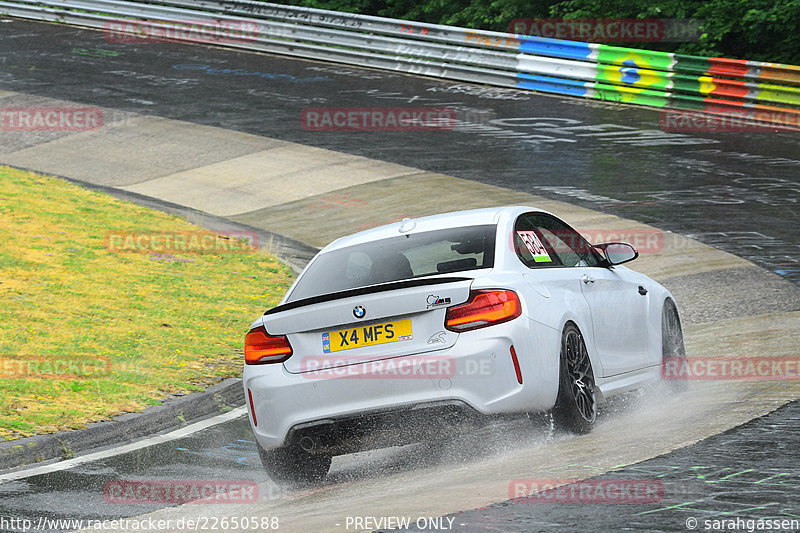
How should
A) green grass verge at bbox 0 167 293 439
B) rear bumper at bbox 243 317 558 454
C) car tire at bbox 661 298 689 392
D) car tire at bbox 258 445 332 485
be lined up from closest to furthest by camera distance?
1. rear bumper at bbox 243 317 558 454
2. car tire at bbox 258 445 332 485
3. car tire at bbox 661 298 689 392
4. green grass verge at bbox 0 167 293 439

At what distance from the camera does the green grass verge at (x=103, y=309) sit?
961 centimetres

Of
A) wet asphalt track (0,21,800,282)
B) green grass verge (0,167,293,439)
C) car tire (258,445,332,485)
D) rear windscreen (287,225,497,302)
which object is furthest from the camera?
wet asphalt track (0,21,800,282)

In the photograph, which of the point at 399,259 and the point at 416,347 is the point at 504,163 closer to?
the point at 399,259

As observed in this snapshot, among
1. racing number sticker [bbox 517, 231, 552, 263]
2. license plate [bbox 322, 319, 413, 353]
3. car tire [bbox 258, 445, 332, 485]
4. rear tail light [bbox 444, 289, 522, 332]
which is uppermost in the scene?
racing number sticker [bbox 517, 231, 552, 263]

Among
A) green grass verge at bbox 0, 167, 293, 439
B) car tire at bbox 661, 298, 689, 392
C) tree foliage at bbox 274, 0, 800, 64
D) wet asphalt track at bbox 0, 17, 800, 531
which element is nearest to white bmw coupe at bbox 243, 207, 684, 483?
wet asphalt track at bbox 0, 17, 800, 531

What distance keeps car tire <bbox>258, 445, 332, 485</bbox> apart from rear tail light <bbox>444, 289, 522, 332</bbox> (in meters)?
1.18

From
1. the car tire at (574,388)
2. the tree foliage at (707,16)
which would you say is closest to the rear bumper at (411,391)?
the car tire at (574,388)

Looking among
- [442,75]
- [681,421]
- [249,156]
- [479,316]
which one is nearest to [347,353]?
[479,316]

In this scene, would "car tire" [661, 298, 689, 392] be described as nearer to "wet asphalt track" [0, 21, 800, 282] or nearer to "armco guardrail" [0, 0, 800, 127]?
"wet asphalt track" [0, 21, 800, 282]

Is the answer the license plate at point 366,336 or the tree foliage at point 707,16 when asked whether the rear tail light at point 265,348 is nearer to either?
the license plate at point 366,336

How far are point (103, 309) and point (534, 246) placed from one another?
247 inches

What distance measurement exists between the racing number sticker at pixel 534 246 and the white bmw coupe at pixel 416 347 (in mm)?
19

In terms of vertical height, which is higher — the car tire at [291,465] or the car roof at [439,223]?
the car roof at [439,223]

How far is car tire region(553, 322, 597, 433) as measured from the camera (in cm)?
704
